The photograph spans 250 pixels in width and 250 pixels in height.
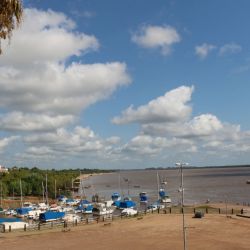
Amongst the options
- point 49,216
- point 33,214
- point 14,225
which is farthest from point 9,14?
point 33,214

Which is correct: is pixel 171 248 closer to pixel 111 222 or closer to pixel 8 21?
pixel 111 222

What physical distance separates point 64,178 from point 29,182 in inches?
1441

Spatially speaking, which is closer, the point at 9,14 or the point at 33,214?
the point at 9,14

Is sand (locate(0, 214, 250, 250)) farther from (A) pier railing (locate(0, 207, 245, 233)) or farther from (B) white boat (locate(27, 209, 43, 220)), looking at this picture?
(B) white boat (locate(27, 209, 43, 220))

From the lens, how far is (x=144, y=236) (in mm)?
56250

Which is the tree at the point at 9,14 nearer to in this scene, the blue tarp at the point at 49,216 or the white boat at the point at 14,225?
the white boat at the point at 14,225

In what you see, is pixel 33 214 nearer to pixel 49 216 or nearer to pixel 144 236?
pixel 49 216

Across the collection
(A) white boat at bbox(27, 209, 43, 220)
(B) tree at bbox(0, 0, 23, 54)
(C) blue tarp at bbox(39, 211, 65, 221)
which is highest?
(B) tree at bbox(0, 0, 23, 54)

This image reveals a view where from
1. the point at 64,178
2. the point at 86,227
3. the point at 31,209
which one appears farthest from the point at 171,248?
the point at 64,178

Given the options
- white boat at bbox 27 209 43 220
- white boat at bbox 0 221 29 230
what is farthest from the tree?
white boat at bbox 27 209 43 220

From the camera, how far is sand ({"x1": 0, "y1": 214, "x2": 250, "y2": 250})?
4991cm

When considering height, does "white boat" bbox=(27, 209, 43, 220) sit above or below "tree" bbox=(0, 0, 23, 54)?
below

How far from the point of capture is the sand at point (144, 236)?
49.9 m

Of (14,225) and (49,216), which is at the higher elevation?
(14,225)
